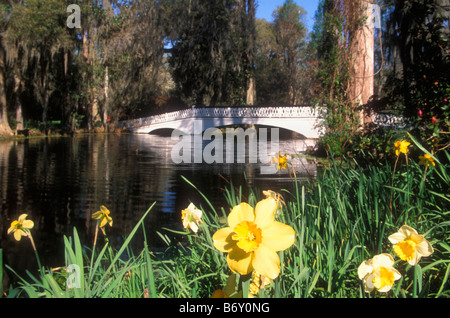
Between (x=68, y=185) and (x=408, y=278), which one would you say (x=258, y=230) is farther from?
(x=68, y=185)

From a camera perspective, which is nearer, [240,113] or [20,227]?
[20,227]

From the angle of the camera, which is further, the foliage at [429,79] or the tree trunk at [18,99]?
the tree trunk at [18,99]

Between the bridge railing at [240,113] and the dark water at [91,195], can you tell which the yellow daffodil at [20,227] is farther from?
the bridge railing at [240,113]

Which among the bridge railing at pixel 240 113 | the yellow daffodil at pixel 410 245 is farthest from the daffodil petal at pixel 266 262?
the bridge railing at pixel 240 113

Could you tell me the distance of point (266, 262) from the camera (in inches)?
39.5

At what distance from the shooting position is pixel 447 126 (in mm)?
3596

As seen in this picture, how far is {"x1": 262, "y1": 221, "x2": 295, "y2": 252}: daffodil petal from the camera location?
103 centimetres

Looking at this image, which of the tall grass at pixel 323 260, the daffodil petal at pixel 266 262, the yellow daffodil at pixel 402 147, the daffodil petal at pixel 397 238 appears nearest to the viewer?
the daffodil petal at pixel 266 262

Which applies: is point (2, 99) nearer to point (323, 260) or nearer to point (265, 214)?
point (323, 260)

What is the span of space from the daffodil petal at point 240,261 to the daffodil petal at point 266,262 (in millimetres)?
15

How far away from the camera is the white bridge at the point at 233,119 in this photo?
1080 inches

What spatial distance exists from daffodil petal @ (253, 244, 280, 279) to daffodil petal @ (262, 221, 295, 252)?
0.04 ft

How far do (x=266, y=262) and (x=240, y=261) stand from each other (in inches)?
2.3

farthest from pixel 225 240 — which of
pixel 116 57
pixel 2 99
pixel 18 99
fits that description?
pixel 116 57
